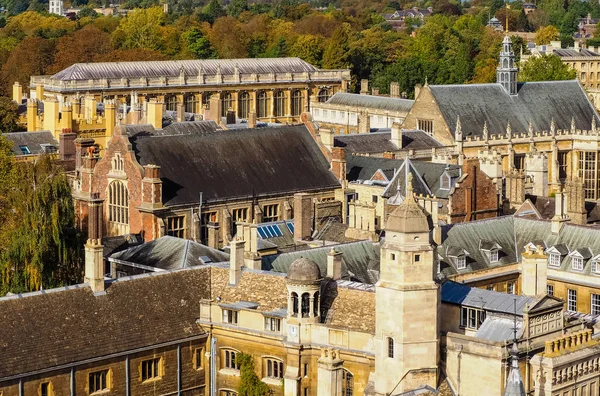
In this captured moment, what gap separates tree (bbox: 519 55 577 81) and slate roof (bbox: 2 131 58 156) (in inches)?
2088

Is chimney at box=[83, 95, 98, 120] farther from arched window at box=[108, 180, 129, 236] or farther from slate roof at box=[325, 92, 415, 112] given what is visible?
slate roof at box=[325, 92, 415, 112]

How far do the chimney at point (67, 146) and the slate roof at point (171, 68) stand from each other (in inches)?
1475

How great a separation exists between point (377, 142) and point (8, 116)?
113 feet

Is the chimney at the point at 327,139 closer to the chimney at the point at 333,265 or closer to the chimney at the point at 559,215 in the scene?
the chimney at the point at 559,215

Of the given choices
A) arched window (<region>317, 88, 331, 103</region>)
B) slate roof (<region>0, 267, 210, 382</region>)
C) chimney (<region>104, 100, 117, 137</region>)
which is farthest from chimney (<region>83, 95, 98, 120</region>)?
slate roof (<region>0, 267, 210, 382</region>)

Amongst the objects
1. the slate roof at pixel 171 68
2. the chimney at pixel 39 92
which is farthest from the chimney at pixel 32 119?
the slate roof at pixel 171 68

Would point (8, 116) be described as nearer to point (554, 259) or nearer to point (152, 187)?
point (152, 187)

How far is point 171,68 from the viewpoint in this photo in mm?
145000

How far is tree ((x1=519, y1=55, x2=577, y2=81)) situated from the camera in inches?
5507

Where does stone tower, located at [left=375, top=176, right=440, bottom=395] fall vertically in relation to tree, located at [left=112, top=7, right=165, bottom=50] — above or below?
below

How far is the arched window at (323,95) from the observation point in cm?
15238

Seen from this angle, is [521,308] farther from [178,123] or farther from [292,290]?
[178,123]

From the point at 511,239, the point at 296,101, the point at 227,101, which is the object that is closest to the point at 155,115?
the point at 511,239

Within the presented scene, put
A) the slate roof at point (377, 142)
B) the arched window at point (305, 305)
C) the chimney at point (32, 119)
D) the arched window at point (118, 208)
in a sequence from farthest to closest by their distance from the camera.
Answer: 1. the chimney at point (32, 119)
2. the slate roof at point (377, 142)
3. the arched window at point (118, 208)
4. the arched window at point (305, 305)
